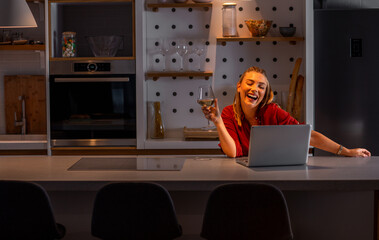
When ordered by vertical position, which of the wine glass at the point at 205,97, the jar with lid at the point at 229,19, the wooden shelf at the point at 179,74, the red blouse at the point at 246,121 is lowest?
the red blouse at the point at 246,121

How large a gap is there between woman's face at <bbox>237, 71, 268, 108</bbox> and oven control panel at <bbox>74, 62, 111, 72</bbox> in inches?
63.2

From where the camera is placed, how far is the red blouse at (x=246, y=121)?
278 centimetres

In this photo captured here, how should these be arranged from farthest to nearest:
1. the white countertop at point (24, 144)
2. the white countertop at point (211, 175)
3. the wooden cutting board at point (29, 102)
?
the wooden cutting board at point (29, 102), the white countertop at point (24, 144), the white countertop at point (211, 175)

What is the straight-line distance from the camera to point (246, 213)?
6.11ft

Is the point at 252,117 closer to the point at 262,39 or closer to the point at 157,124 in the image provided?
the point at 262,39

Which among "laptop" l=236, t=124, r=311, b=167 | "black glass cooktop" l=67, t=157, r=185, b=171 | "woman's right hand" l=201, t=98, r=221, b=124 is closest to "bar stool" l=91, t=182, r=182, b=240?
"black glass cooktop" l=67, t=157, r=185, b=171

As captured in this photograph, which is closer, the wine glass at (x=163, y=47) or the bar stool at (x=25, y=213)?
the bar stool at (x=25, y=213)

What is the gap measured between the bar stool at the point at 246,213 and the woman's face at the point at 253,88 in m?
0.95

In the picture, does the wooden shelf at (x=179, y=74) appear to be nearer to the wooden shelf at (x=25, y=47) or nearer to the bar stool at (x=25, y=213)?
the wooden shelf at (x=25, y=47)

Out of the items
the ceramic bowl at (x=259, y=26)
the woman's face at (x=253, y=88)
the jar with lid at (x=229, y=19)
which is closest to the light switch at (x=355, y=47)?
the ceramic bowl at (x=259, y=26)

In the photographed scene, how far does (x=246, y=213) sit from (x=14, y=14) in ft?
5.50

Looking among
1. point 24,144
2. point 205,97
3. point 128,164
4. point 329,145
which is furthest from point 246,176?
point 24,144

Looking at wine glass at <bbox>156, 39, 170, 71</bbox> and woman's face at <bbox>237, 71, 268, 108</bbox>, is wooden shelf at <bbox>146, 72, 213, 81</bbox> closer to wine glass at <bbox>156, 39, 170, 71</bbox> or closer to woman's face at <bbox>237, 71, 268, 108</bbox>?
wine glass at <bbox>156, 39, 170, 71</bbox>

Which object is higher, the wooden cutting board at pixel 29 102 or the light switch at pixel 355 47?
the light switch at pixel 355 47
